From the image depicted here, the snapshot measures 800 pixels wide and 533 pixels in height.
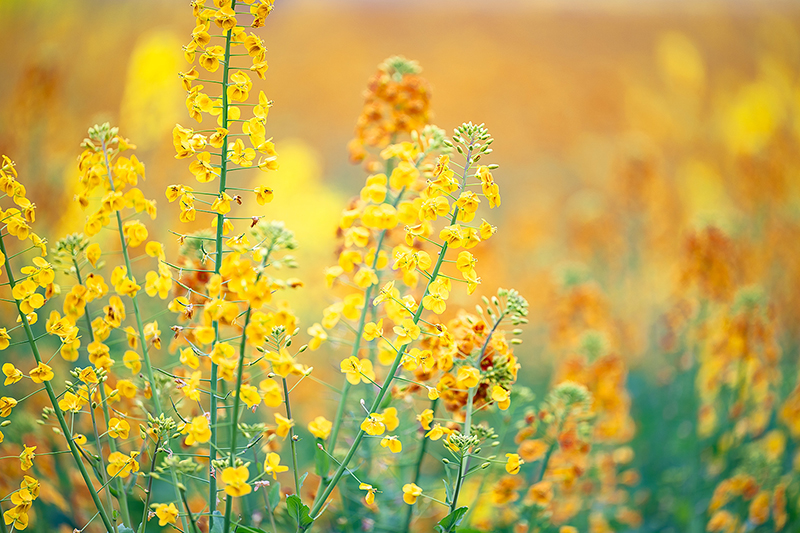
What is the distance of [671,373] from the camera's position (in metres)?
2.53

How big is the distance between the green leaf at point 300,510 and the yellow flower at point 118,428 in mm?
280

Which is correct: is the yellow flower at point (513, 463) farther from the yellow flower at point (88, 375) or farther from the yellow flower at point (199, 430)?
the yellow flower at point (88, 375)

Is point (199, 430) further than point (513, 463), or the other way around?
point (513, 463)

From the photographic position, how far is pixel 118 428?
0.74 metres

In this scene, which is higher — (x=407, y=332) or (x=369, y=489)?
(x=407, y=332)

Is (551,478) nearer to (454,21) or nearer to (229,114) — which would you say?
(229,114)

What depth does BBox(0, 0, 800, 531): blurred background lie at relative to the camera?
8.59 feet

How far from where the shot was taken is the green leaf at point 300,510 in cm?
70

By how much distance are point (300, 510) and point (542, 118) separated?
3.65m

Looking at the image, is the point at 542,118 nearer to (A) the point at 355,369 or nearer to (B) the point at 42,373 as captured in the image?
(A) the point at 355,369

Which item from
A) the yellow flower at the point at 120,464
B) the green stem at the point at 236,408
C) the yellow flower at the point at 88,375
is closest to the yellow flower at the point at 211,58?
the green stem at the point at 236,408

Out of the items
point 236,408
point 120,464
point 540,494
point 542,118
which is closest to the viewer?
point 236,408

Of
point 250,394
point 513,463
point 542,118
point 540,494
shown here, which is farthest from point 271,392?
point 542,118

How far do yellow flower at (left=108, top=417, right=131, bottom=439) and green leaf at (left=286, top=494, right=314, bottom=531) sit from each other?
280mm
